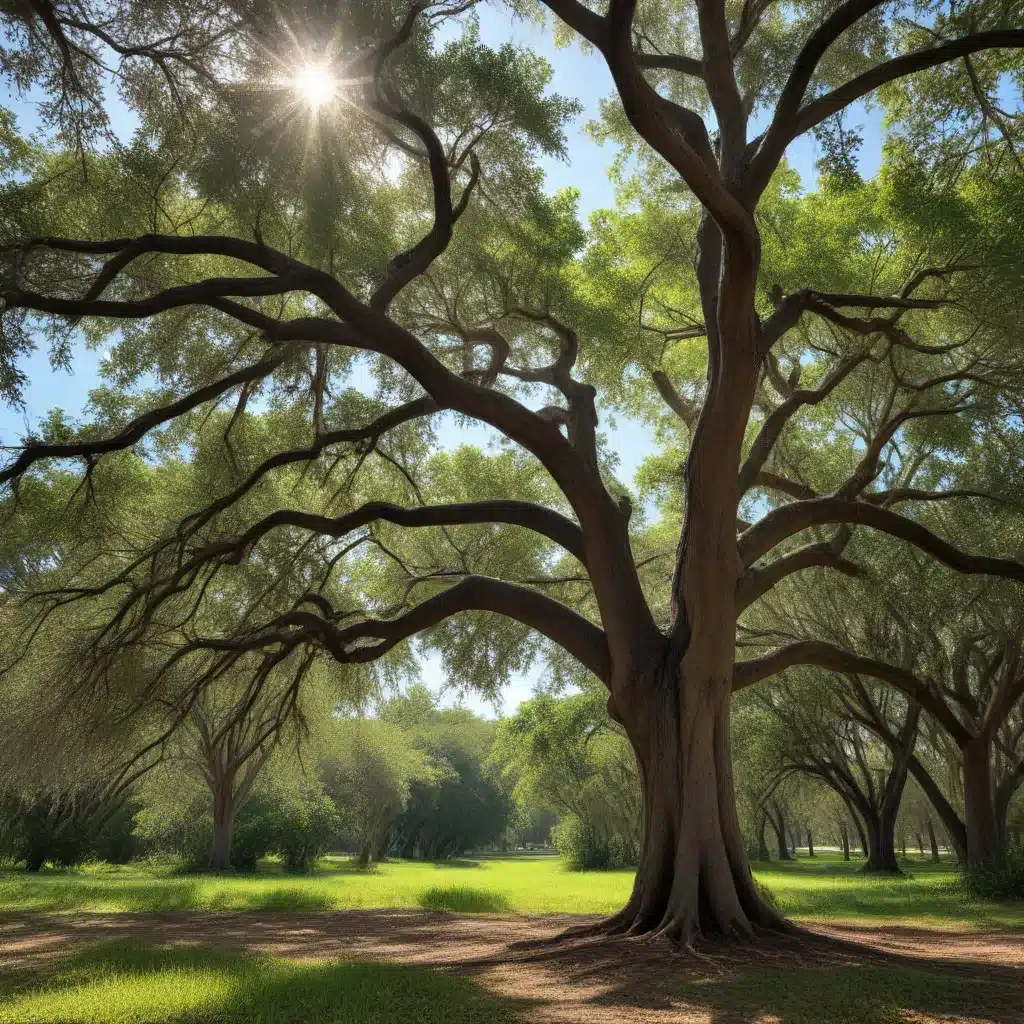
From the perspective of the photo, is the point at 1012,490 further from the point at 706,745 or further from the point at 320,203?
the point at 320,203

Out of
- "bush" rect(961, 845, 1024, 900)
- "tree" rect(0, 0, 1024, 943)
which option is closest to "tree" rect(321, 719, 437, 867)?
"tree" rect(0, 0, 1024, 943)

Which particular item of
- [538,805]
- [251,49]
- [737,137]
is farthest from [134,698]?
[538,805]

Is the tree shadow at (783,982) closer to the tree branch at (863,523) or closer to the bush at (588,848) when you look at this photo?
the tree branch at (863,523)

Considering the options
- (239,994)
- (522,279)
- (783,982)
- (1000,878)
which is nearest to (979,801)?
(1000,878)

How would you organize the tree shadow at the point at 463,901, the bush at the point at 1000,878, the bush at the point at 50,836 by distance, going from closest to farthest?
the bush at the point at 1000,878 → the tree shadow at the point at 463,901 → the bush at the point at 50,836

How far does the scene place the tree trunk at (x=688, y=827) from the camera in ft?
24.2

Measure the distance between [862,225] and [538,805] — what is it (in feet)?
100

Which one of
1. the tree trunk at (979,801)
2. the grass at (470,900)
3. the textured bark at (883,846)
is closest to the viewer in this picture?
the grass at (470,900)

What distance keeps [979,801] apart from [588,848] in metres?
18.1

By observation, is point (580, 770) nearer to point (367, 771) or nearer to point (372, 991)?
point (367, 771)

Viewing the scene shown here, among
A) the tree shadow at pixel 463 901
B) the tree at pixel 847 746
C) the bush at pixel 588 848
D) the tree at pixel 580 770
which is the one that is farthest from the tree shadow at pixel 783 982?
the bush at pixel 588 848

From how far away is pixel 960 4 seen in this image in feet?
29.3

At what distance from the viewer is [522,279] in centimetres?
1188

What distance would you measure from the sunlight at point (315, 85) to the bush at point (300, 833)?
23.9 m
